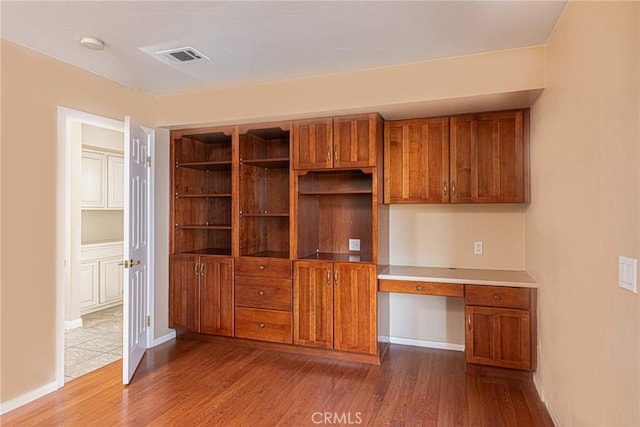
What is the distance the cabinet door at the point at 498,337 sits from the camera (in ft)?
9.75

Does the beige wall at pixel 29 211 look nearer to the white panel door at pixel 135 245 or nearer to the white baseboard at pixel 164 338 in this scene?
the white panel door at pixel 135 245

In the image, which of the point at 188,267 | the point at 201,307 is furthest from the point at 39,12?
the point at 201,307

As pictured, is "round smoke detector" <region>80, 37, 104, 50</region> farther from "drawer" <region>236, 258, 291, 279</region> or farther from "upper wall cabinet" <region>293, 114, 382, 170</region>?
"drawer" <region>236, 258, 291, 279</region>

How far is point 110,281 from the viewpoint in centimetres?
530

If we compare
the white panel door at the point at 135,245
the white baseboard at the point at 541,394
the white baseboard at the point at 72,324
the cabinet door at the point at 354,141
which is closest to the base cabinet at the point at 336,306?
the cabinet door at the point at 354,141

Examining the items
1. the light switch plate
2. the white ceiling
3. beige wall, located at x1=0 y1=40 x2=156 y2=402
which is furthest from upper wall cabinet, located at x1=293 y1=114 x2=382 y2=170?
the light switch plate

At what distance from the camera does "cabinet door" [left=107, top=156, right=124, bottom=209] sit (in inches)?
215

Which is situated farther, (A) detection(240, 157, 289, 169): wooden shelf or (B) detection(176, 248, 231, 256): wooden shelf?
(B) detection(176, 248, 231, 256): wooden shelf

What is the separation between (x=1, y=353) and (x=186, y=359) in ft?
4.53

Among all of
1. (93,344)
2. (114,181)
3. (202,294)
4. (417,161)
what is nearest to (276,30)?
(417,161)

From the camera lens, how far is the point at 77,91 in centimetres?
310

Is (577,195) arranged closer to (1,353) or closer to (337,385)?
(337,385)

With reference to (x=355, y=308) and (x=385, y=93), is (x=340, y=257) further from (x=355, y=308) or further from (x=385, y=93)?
(x=385, y=93)

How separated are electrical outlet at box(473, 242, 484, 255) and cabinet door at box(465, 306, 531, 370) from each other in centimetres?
68
